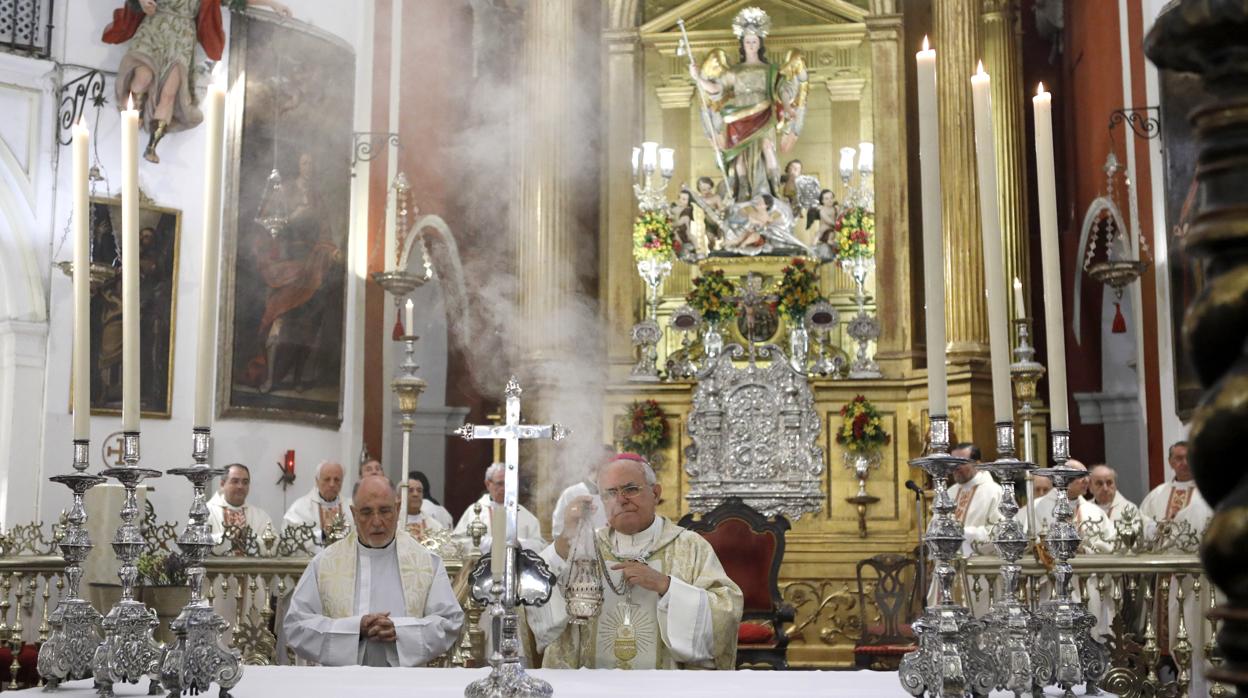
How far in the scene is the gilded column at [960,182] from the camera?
12172mm

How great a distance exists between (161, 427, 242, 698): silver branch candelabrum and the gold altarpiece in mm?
8754

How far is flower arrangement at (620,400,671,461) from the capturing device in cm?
1270

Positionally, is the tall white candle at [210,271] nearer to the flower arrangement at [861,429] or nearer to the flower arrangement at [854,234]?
the flower arrangement at [861,429]

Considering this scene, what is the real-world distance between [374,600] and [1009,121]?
8.94 meters

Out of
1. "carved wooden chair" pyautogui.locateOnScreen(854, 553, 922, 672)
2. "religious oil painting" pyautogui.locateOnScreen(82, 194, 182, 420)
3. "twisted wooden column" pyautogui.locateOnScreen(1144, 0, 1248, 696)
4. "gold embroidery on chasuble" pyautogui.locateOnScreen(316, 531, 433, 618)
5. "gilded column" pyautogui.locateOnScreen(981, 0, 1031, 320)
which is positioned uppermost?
"gilded column" pyautogui.locateOnScreen(981, 0, 1031, 320)

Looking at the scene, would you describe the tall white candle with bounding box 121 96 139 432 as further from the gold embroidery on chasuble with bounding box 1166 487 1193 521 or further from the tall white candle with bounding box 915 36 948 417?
the gold embroidery on chasuble with bounding box 1166 487 1193 521

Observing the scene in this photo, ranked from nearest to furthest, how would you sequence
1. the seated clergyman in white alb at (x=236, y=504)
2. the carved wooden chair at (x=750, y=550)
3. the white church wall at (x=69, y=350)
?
the carved wooden chair at (x=750, y=550)
the seated clergyman in white alb at (x=236, y=504)
the white church wall at (x=69, y=350)

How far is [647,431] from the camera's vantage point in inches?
500

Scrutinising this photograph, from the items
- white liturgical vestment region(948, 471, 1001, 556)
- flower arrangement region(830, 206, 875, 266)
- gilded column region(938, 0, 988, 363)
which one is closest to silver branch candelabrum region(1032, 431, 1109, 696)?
white liturgical vestment region(948, 471, 1001, 556)

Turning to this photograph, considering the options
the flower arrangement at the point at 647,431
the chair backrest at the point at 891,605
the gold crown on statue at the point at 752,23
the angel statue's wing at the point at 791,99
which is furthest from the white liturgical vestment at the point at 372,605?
the gold crown on statue at the point at 752,23

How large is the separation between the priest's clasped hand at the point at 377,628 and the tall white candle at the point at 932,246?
2598 millimetres

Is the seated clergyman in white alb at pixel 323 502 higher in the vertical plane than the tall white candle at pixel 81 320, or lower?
lower

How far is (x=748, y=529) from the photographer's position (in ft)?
26.7

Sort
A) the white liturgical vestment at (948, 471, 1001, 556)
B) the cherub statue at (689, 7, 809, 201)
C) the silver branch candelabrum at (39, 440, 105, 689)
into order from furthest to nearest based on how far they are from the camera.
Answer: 1. the cherub statue at (689, 7, 809, 201)
2. the white liturgical vestment at (948, 471, 1001, 556)
3. the silver branch candelabrum at (39, 440, 105, 689)
